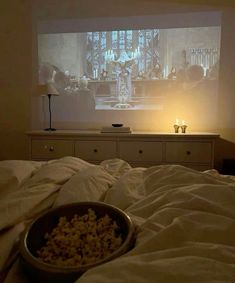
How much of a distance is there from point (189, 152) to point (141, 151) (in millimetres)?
Answer: 429

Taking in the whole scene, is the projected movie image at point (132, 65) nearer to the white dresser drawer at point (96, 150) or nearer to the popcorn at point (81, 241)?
the white dresser drawer at point (96, 150)

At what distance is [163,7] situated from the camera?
2.94 m

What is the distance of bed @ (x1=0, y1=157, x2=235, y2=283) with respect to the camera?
1.89 feet

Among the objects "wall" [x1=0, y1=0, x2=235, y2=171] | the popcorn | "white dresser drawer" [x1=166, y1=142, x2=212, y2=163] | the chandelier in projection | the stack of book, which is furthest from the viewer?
the chandelier in projection

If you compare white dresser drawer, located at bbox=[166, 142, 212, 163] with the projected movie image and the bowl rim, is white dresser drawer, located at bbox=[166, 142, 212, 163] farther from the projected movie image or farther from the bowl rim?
the bowl rim

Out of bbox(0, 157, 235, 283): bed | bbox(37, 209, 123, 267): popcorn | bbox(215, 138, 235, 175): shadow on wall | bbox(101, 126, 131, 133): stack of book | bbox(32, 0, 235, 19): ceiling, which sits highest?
bbox(32, 0, 235, 19): ceiling

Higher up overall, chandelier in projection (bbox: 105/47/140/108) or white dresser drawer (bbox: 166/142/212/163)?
chandelier in projection (bbox: 105/47/140/108)

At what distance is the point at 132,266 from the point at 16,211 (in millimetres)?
458

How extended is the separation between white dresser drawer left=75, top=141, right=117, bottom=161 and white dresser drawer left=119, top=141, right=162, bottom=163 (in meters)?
0.08

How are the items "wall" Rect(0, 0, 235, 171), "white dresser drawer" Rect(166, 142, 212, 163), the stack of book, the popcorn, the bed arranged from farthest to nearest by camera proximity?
"wall" Rect(0, 0, 235, 171) < the stack of book < "white dresser drawer" Rect(166, 142, 212, 163) < the popcorn < the bed

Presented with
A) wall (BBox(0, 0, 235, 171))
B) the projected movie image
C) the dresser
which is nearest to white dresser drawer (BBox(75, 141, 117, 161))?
the dresser

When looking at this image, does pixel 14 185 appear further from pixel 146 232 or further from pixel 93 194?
pixel 146 232

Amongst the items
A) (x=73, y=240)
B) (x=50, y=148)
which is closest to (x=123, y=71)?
(x=50, y=148)

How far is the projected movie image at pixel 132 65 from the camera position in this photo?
117 inches
